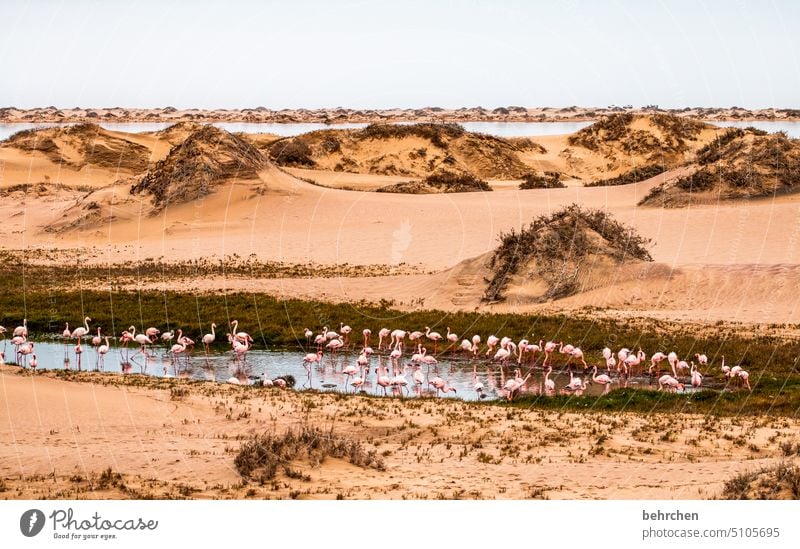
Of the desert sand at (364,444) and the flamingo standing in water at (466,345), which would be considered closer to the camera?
the desert sand at (364,444)

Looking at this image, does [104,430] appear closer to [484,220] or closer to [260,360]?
[260,360]

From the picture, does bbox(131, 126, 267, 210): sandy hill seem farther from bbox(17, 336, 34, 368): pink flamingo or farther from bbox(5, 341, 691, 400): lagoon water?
bbox(17, 336, 34, 368): pink flamingo

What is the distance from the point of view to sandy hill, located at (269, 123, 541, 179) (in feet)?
288

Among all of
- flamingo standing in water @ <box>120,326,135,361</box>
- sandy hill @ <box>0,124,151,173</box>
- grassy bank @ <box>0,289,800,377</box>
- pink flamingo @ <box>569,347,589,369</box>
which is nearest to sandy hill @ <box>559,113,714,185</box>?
sandy hill @ <box>0,124,151,173</box>

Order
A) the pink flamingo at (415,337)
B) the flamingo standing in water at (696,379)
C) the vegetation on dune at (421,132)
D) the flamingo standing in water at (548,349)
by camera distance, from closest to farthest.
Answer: the flamingo standing in water at (696,379) < the flamingo standing in water at (548,349) < the pink flamingo at (415,337) < the vegetation on dune at (421,132)

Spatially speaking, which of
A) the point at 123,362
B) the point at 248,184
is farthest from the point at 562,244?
the point at 248,184

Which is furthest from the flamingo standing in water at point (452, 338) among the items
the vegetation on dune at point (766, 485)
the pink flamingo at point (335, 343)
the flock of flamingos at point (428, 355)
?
the vegetation on dune at point (766, 485)

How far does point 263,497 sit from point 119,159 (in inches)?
3109

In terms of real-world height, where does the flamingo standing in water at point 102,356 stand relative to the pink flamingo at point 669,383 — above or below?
below

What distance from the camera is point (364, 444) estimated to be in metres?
17.2

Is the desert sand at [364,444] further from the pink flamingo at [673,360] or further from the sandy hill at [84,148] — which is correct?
the sandy hill at [84,148]

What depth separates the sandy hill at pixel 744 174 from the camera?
5144cm

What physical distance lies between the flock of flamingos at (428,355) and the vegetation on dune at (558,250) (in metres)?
5.80
